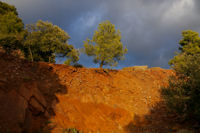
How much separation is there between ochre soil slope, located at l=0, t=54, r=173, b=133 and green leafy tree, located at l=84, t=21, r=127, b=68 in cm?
303

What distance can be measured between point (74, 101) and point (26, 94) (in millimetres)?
3664

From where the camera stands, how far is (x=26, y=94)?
8.56 m

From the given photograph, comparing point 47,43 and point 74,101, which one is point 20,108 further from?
point 47,43

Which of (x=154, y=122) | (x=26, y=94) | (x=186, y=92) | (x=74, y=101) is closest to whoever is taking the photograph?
(x=26, y=94)

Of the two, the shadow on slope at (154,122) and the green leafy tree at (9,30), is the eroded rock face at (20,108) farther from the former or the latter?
the green leafy tree at (9,30)

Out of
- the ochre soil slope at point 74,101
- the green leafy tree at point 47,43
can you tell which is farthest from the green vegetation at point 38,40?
the ochre soil slope at point 74,101

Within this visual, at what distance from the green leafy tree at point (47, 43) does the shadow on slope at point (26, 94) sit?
34.0 ft

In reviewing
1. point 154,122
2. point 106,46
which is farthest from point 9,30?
point 154,122

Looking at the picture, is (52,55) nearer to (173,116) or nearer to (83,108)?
(83,108)

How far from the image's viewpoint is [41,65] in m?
12.5

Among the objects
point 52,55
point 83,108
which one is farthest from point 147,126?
point 52,55

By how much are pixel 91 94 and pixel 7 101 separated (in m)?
6.38

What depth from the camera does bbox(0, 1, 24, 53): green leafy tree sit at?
66.7 feet

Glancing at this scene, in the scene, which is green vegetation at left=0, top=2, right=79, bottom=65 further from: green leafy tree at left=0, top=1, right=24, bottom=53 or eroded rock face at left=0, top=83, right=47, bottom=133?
eroded rock face at left=0, top=83, right=47, bottom=133
